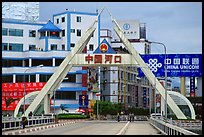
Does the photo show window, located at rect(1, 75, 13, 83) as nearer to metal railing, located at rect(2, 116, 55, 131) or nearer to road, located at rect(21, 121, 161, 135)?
metal railing, located at rect(2, 116, 55, 131)

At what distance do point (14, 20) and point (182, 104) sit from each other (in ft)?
122

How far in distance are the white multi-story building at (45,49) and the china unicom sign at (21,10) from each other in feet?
13.6

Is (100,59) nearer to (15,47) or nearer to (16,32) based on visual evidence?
(15,47)

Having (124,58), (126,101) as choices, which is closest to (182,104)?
(124,58)

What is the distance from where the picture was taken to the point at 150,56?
52.8m

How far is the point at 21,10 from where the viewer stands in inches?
3536

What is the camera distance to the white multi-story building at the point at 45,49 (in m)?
80.4

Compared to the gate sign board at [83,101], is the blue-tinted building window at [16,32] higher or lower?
higher

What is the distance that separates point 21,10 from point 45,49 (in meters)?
10.8

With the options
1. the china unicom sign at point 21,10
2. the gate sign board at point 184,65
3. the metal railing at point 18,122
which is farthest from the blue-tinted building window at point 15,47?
the gate sign board at point 184,65

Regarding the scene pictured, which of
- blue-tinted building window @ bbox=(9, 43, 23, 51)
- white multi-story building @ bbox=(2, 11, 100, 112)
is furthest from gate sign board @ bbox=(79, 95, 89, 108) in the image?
blue-tinted building window @ bbox=(9, 43, 23, 51)

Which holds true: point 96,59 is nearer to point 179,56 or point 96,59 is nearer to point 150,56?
point 150,56

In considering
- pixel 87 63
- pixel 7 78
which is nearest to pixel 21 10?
pixel 7 78

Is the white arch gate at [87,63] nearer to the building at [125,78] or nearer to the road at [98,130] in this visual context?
the road at [98,130]
